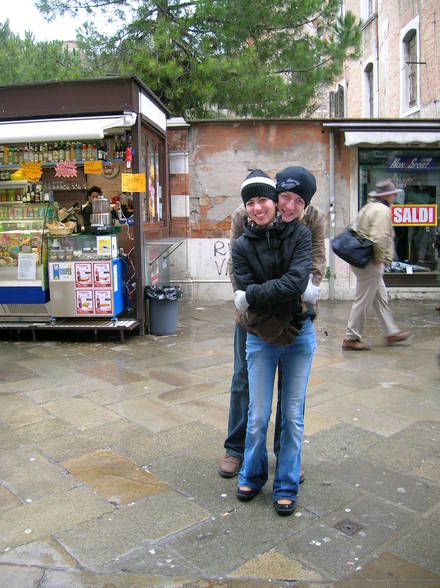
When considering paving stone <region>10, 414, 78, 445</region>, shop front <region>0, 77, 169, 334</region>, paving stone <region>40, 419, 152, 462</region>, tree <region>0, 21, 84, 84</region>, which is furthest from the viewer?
tree <region>0, 21, 84, 84</region>

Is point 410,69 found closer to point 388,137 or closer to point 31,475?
point 388,137

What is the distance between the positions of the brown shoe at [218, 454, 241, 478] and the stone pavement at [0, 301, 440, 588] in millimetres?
58

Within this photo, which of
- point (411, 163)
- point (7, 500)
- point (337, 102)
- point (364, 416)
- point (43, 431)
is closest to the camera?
point (7, 500)

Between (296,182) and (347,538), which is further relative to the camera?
(296,182)

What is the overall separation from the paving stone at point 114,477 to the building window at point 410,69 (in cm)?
1463

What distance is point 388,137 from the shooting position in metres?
10.1

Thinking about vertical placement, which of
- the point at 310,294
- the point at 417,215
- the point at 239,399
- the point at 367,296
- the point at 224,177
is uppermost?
the point at 224,177

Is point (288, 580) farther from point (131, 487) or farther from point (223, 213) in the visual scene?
point (223, 213)

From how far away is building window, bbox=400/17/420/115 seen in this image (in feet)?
52.1

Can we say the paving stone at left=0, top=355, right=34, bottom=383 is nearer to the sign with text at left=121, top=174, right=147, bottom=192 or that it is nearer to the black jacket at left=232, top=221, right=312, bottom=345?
the sign with text at left=121, top=174, right=147, bottom=192

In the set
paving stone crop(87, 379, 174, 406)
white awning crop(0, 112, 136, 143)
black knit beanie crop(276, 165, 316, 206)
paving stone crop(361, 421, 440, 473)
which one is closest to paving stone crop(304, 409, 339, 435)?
paving stone crop(361, 421, 440, 473)

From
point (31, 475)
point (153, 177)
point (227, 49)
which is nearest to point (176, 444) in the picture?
point (31, 475)

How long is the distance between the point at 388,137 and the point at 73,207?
214 inches

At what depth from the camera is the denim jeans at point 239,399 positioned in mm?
3592
